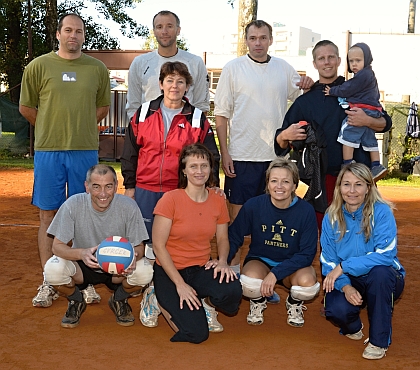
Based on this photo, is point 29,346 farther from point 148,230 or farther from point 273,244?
point 273,244

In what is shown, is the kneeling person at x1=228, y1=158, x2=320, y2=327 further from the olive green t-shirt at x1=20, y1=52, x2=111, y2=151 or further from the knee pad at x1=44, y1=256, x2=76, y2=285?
the olive green t-shirt at x1=20, y1=52, x2=111, y2=151

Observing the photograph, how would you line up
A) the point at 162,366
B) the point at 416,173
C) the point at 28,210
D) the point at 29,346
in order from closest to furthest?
the point at 162,366 < the point at 29,346 < the point at 28,210 < the point at 416,173

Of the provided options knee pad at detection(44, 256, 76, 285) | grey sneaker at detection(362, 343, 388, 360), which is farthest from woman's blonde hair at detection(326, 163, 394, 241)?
knee pad at detection(44, 256, 76, 285)

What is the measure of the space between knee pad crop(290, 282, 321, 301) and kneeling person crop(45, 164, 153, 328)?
3.66 feet

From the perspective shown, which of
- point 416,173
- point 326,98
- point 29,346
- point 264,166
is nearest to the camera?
point 29,346

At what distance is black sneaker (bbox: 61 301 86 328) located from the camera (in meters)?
5.05

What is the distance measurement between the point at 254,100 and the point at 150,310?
207 cm

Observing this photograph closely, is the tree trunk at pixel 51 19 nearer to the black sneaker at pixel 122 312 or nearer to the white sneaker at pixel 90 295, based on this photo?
the white sneaker at pixel 90 295

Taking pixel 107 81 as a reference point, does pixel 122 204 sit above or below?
below

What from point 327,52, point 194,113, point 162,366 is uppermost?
point 327,52

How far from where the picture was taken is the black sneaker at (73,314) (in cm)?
505

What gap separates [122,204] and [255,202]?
3.54ft

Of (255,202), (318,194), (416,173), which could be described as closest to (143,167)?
(255,202)

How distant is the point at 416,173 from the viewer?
16.7 m
